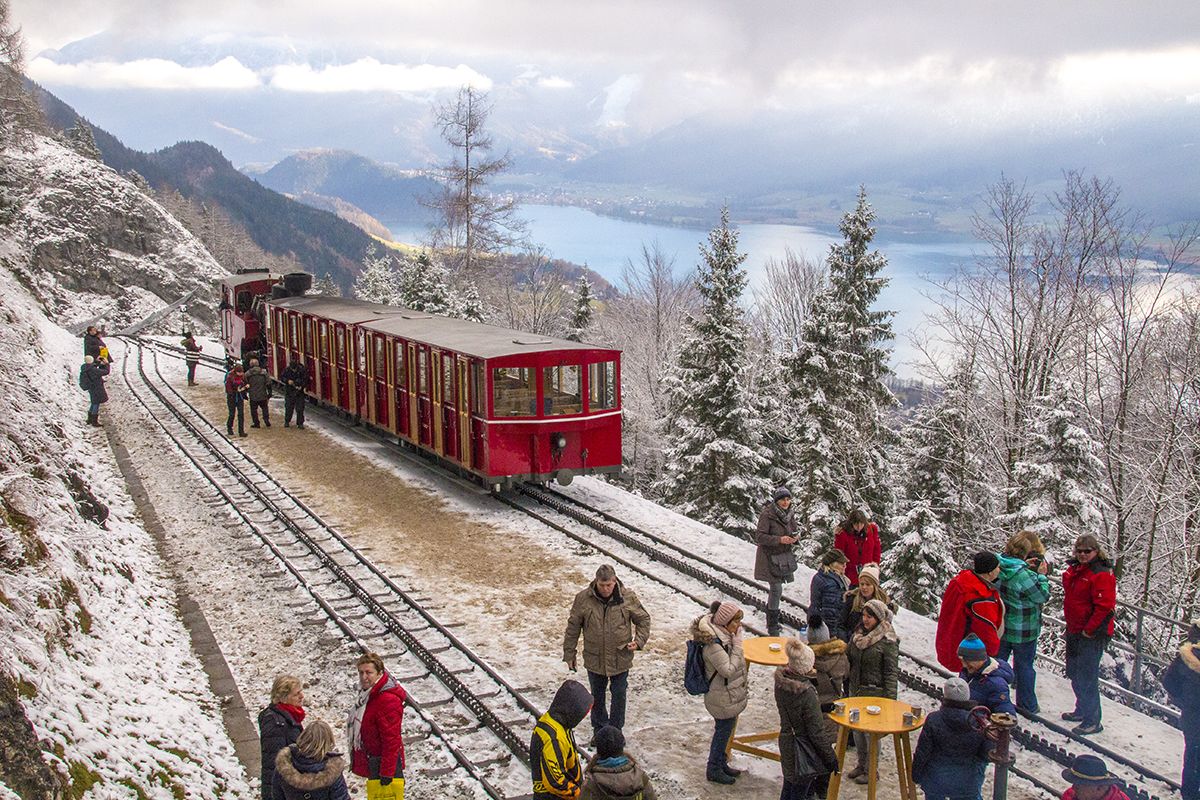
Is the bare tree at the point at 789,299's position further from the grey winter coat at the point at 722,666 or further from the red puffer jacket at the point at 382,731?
the red puffer jacket at the point at 382,731

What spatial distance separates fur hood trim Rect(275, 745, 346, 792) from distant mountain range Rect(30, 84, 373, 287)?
509 ft

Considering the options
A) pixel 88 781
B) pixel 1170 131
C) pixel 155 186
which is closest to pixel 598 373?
pixel 88 781

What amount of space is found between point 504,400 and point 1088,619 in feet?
34.3

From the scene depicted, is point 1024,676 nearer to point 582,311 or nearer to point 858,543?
point 858,543

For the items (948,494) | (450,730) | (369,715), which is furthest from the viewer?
(948,494)

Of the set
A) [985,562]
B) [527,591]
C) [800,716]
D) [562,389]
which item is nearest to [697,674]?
[800,716]

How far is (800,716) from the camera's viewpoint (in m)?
6.43

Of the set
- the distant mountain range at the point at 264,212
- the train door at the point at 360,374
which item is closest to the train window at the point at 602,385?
the train door at the point at 360,374

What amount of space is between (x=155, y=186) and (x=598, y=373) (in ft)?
509

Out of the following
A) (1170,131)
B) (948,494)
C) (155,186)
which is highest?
(1170,131)

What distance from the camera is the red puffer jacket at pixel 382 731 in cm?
645

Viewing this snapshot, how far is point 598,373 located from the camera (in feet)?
57.3

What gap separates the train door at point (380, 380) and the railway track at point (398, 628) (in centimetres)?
278

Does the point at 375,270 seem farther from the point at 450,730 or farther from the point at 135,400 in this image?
the point at 450,730
